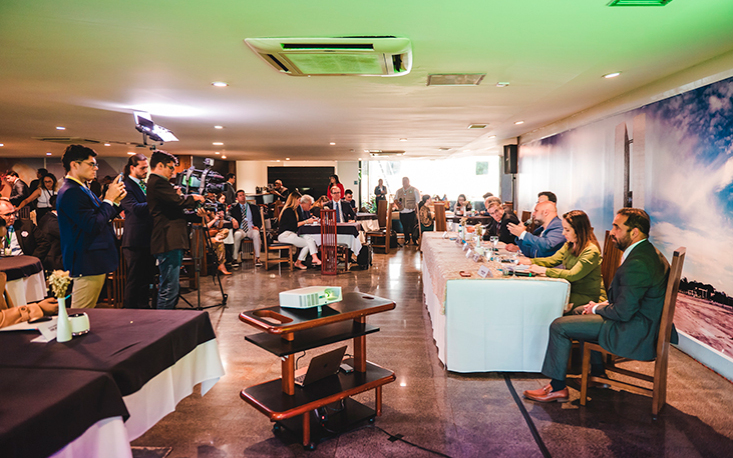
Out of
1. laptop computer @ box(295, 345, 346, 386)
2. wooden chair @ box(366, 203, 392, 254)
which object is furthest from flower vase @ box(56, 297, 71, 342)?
wooden chair @ box(366, 203, 392, 254)

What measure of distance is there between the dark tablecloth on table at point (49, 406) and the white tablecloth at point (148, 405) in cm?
5

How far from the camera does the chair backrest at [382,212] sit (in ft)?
34.8

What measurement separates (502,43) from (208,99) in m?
3.38

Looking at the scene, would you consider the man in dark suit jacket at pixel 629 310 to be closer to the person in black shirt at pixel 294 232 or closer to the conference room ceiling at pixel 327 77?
Result: the conference room ceiling at pixel 327 77

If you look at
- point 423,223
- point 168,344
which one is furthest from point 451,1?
point 423,223

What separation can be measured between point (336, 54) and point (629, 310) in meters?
2.53

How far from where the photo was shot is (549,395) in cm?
279

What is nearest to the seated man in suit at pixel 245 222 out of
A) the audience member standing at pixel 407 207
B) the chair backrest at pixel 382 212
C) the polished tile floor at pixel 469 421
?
the chair backrest at pixel 382 212

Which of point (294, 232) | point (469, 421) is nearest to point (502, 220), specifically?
point (469, 421)

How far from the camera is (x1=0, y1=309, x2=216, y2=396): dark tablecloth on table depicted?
1521mm

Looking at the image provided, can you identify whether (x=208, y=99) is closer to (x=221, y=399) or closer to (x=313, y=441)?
(x=221, y=399)

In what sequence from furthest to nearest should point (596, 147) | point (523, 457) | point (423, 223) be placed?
point (423, 223) < point (596, 147) < point (523, 457)

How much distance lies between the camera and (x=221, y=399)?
288 cm

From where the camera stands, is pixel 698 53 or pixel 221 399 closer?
pixel 221 399
